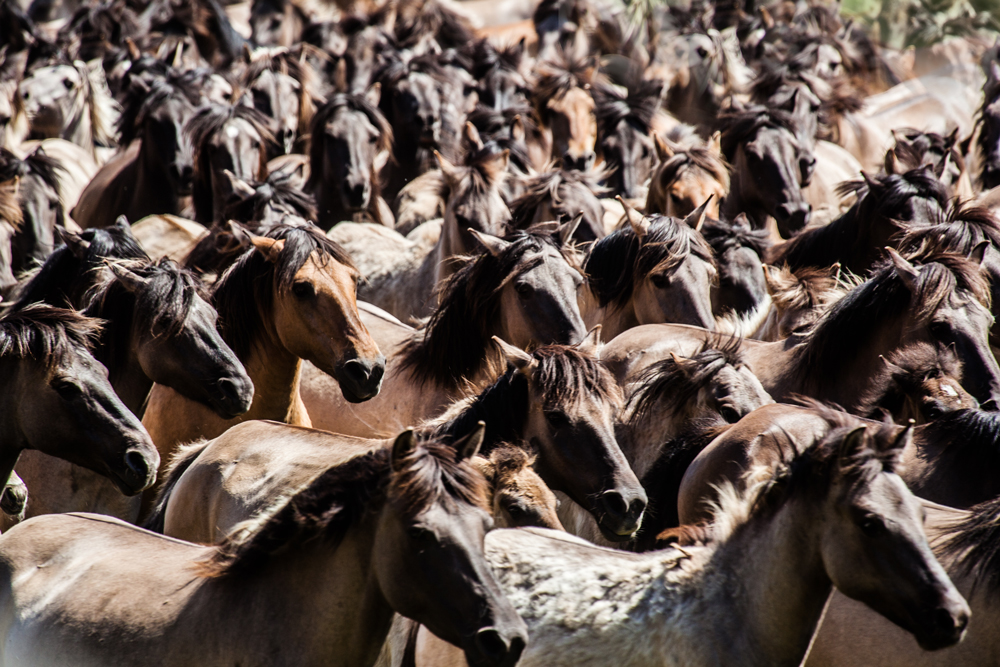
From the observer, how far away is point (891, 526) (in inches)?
113

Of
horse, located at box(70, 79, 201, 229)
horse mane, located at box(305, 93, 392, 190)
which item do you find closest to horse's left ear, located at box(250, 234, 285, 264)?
horse mane, located at box(305, 93, 392, 190)

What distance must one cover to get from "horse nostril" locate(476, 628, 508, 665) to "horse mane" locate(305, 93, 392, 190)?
6496 millimetres

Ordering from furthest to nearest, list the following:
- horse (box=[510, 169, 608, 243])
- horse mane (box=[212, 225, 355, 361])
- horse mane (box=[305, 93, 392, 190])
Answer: horse mane (box=[305, 93, 392, 190]) → horse (box=[510, 169, 608, 243]) → horse mane (box=[212, 225, 355, 361])

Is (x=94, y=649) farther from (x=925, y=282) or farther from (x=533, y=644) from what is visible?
(x=925, y=282)

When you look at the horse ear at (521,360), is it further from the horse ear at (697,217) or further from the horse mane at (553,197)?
the horse mane at (553,197)

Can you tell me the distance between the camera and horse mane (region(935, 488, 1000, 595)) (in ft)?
11.3

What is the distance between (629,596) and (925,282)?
7.74 feet

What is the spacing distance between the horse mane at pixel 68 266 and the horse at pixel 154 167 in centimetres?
351

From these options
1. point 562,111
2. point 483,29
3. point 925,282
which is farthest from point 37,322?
point 483,29

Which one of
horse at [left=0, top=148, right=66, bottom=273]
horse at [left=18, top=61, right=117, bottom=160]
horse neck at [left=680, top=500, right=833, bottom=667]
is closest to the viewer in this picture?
horse neck at [left=680, top=500, right=833, bottom=667]

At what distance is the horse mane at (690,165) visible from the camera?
753cm

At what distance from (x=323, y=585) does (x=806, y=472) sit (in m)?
1.40

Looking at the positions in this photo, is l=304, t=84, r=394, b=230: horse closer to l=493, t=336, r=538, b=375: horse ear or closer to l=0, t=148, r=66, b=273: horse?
l=0, t=148, r=66, b=273: horse

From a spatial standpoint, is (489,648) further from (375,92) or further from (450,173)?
(375,92)
